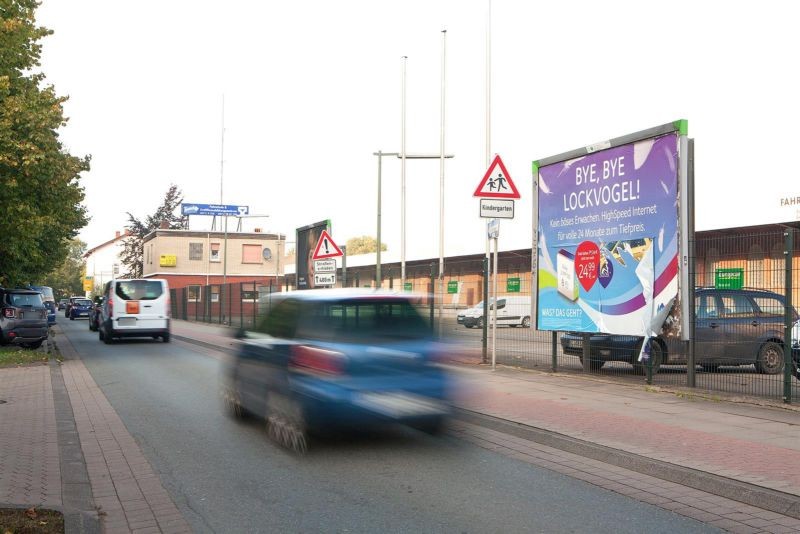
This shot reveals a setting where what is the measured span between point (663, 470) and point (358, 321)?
118 inches

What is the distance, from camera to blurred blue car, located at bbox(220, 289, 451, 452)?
693cm

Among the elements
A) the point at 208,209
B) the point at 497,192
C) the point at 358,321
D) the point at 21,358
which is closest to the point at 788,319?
the point at 497,192

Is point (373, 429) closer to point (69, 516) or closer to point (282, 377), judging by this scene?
point (282, 377)

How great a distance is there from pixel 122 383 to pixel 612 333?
8478 millimetres

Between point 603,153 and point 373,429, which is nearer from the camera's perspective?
point 373,429

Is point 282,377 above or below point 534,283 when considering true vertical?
below

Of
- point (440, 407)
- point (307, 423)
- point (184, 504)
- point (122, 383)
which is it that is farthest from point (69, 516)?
point (122, 383)

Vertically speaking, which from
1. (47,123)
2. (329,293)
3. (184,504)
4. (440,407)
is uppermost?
(47,123)

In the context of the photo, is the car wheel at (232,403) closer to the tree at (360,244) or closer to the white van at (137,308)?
the white van at (137,308)

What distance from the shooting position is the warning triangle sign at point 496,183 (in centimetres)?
1339

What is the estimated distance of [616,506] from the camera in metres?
5.62

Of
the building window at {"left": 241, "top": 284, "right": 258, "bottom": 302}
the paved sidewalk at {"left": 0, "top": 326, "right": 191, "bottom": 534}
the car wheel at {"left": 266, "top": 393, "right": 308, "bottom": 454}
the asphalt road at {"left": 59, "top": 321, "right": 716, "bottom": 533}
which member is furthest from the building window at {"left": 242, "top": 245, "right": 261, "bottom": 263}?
the car wheel at {"left": 266, "top": 393, "right": 308, "bottom": 454}

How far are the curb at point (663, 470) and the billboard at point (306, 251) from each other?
13.7 m

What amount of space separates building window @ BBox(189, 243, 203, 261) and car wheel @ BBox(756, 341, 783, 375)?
202 ft
